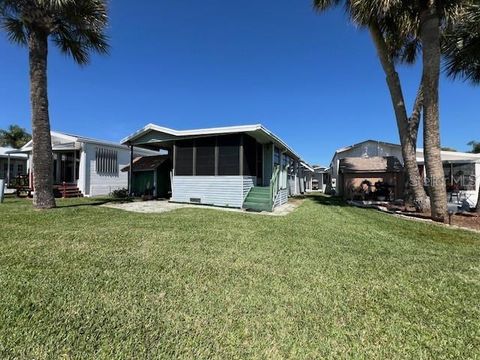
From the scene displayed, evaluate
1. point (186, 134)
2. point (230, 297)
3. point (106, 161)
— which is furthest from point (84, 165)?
point (230, 297)

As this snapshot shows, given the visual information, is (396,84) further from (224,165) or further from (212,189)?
(212,189)

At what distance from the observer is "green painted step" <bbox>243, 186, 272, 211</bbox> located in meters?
10.2

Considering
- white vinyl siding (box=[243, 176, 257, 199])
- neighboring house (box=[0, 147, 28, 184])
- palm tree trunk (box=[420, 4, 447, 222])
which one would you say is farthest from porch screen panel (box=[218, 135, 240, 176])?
neighboring house (box=[0, 147, 28, 184])

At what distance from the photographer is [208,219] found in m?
7.65

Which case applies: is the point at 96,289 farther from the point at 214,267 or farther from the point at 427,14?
the point at 427,14

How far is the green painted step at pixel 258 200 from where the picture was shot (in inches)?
400

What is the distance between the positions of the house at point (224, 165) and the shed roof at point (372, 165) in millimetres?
9370

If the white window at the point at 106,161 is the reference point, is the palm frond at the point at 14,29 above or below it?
above

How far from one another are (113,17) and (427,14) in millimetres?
11332

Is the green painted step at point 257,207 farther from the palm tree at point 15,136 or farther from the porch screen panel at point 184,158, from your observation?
the palm tree at point 15,136

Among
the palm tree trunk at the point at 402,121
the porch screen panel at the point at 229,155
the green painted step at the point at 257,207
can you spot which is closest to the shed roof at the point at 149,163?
the porch screen panel at the point at 229,155

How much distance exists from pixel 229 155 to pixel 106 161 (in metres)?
10.5

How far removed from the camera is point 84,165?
1562 cm

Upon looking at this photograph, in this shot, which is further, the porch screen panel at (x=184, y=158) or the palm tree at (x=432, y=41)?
the porch screen panel at (x=184, y=158)
